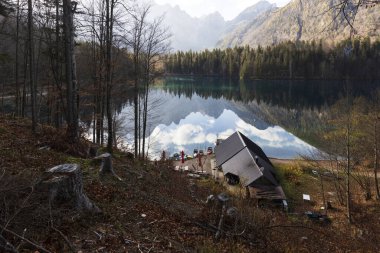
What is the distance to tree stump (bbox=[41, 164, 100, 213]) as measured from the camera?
699cm

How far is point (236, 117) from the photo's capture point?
73375 mm

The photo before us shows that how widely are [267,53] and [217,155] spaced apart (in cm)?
11855

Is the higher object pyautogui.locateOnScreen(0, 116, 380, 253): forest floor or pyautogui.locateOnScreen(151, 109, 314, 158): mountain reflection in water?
pyautogui.locateOnScreen(0, 116, 380, 253): forest floor

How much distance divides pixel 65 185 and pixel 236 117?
6774cm

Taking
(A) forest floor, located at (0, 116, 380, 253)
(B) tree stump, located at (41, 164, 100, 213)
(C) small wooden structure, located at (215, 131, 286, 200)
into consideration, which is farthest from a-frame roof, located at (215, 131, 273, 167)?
(B) tree stump, located at (41, 164, 100, 213)

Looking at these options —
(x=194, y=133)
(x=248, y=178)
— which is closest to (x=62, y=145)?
(x=248, y=178)

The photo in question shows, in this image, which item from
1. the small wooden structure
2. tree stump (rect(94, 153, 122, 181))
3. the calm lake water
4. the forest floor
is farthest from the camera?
the calm lake water

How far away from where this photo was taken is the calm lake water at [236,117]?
48.9 m

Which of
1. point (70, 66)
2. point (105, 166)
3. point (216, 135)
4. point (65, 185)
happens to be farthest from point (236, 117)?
point (65, 185)

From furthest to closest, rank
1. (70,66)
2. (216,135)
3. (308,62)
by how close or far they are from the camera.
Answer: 1. (308,62)
2. (216,135)
3. (70,66)

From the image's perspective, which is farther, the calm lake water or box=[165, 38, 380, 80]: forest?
box=[165, 38, 380, 80]: forest

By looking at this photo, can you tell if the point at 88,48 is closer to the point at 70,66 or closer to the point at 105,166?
the point at 70,66

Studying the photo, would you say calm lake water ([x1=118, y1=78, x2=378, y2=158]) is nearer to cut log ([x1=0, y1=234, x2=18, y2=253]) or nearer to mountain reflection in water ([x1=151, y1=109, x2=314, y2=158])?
mountain reflection in water ([x1=151, y1=109, x2=314, y2=158])

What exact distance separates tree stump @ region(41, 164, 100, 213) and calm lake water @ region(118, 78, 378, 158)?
24043mm
